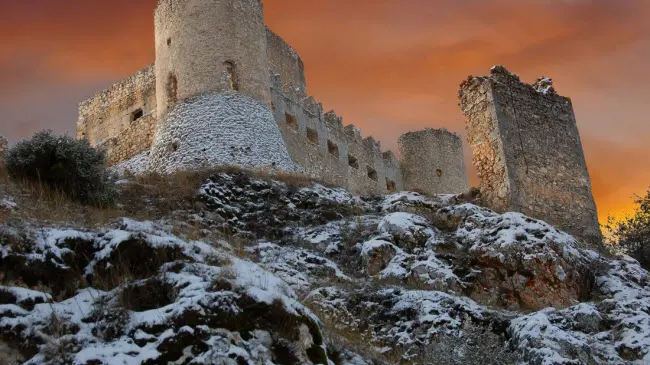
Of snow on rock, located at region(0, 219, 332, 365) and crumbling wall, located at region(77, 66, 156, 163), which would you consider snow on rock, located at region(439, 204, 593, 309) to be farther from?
crumbling wall, located at region(77, 66, 156, 163)

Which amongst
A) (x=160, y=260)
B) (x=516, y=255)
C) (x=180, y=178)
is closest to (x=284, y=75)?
(x=180, y=178)

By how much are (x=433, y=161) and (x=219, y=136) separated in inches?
578

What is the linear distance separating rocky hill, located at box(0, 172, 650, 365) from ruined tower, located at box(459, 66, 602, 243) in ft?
4.80

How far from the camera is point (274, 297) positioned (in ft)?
22.9

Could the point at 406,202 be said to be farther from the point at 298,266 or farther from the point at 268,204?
the point at 298,266

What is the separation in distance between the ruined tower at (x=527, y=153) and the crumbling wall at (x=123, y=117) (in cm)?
990

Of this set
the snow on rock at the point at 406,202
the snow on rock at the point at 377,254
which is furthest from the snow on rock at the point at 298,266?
the snow on rock at the point at 406,202

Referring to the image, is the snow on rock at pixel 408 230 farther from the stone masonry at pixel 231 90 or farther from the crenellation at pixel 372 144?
the crenellation at pixel 372 144

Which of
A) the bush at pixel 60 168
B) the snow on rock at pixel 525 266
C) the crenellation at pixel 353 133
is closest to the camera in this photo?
the snow on rock at pixel 525 266

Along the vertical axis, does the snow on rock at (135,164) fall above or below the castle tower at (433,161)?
below

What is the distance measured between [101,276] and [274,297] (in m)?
1.65

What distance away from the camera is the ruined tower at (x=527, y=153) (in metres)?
16.5

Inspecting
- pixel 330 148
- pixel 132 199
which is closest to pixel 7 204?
pixel 132 199

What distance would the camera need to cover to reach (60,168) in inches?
479
